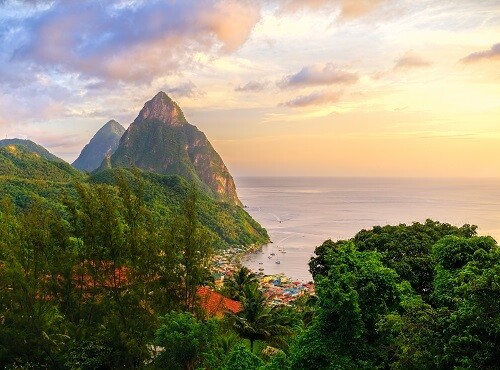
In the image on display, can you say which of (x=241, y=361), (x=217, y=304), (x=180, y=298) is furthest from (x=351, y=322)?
(x=217, y=304)

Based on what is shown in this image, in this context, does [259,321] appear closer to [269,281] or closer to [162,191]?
[269,281]

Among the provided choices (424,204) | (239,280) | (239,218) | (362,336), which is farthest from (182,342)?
(424,204)

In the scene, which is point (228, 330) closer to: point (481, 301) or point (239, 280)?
point (239, 280)

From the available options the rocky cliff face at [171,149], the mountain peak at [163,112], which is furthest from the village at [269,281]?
the mountain peak at [163,112]

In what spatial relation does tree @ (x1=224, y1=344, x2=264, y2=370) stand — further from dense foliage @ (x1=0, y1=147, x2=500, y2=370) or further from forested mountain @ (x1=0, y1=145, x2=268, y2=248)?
forested mountain @ (x1=0, y1=145, x2=268, y2=248)

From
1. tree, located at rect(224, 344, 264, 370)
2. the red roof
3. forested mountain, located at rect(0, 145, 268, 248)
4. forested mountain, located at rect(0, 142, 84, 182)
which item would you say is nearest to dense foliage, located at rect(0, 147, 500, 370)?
tree, located at rect(224, 344, 264, 370)

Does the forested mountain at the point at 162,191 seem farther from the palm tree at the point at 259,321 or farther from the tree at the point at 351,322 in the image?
the tree at the point at 351,322
